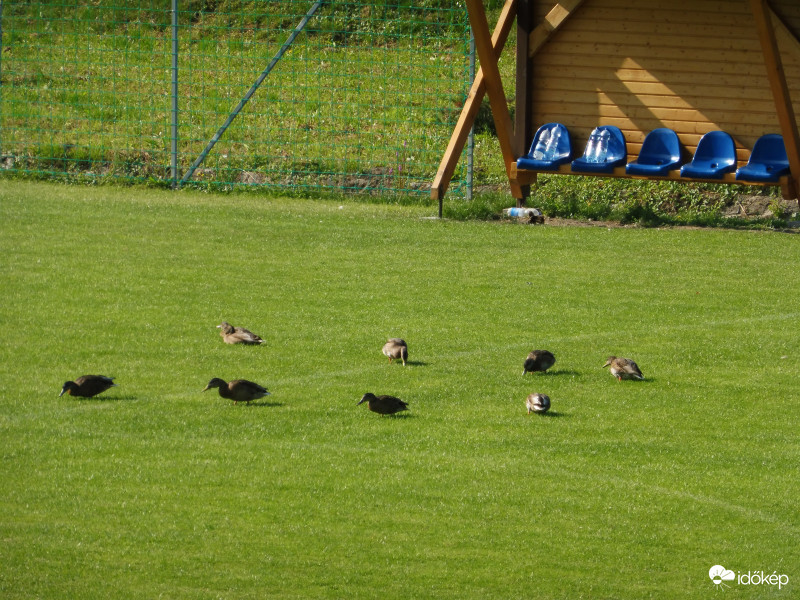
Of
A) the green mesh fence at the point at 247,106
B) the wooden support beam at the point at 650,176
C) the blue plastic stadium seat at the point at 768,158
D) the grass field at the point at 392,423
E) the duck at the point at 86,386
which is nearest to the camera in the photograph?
the grass field at the point at 392,423

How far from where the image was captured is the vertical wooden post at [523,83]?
→ 19625 millimetres

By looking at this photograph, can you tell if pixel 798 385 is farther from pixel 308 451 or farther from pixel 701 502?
pixel 308 451

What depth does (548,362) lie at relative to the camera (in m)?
10.5

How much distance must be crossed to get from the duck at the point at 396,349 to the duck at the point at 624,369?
165cm

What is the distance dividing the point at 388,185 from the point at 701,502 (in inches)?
540

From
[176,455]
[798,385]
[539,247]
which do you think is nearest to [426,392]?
[176,455]

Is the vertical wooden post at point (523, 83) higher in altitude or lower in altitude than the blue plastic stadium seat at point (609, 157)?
higher

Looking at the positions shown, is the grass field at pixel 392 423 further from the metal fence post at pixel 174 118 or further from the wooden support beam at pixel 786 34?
the metal fence post at pixel 174 118

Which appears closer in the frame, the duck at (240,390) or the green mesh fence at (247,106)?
the duck at (240,390)

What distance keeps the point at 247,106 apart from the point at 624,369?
47.8 feet

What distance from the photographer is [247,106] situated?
23719mm

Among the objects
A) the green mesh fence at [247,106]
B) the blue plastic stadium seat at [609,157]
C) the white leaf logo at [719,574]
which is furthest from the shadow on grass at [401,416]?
the green mesh fence at [247,106]

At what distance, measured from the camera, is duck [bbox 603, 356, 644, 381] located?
1043cm

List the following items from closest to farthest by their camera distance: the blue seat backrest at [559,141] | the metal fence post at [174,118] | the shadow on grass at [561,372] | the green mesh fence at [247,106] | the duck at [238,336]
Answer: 1. the shadow on grass at [561,372]
2. the duck at [238,336]
3. the blue seat backrest at [559,141]
4. the metal fence post at [174,118]
5. the green mesh fence at [247,106]
